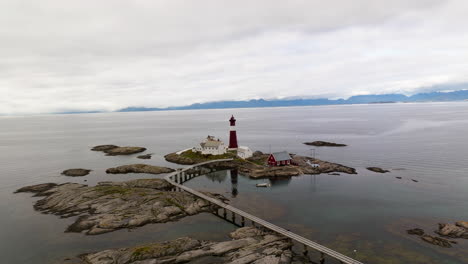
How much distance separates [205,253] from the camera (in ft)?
107

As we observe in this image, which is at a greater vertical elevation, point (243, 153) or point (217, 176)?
point (243, 153)

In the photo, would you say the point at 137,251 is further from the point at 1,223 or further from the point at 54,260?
the point at 1,223

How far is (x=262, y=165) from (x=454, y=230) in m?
45.7

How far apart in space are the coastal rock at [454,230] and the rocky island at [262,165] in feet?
103

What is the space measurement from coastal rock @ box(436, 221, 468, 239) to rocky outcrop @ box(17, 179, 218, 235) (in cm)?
3777

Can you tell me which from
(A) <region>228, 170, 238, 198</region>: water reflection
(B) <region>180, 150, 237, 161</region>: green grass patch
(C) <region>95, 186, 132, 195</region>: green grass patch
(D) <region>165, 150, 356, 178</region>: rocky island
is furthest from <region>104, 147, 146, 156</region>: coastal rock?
(C) <region>95, 186, 132, 195</region>: green grass patch

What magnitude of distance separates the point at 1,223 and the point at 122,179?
86.7 ft

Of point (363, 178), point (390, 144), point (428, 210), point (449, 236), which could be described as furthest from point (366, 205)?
point (390, 144)

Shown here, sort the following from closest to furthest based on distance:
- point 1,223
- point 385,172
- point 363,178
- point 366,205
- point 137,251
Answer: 1. point 137,251
2. point 1,223
3. point 366,205
4. point 363,178
5. point 385,172

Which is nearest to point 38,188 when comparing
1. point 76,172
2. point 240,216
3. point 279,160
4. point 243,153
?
point 76,172

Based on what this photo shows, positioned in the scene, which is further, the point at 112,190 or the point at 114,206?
the point at 112,190

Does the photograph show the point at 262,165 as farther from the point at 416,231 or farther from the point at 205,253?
the point at 205,253

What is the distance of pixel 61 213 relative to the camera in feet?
154

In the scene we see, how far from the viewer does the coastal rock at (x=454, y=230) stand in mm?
36844
